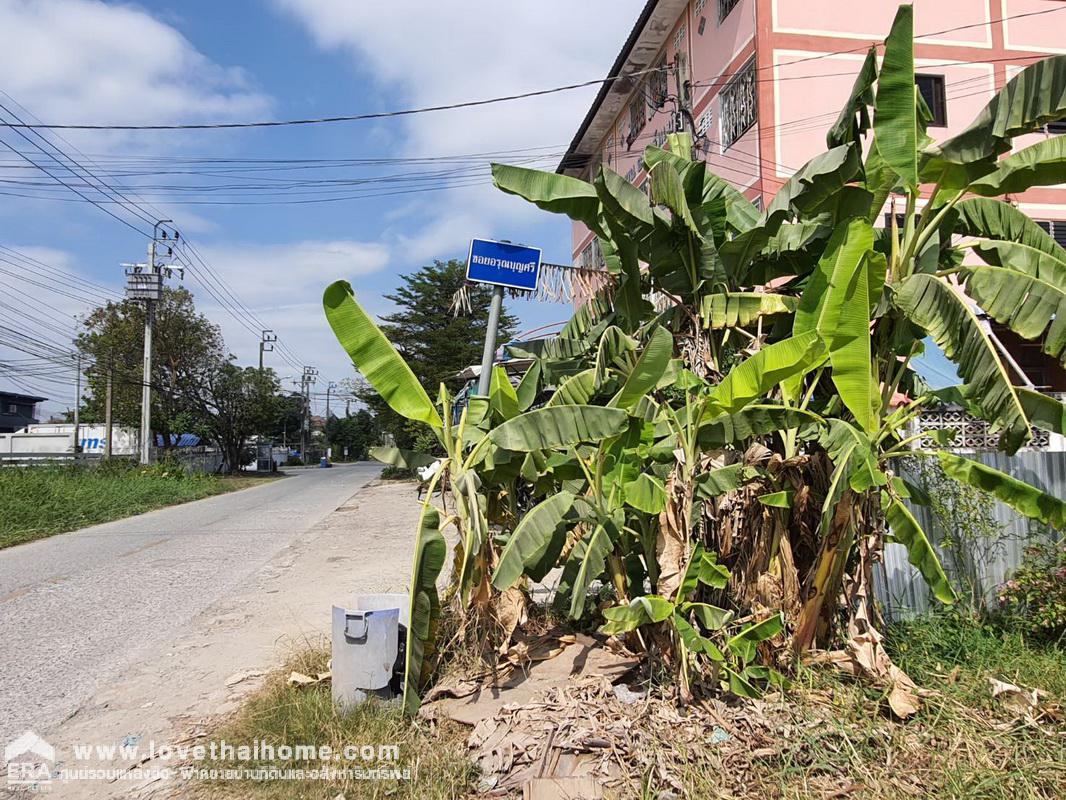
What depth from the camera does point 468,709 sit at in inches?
167

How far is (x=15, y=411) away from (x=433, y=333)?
46771 mm

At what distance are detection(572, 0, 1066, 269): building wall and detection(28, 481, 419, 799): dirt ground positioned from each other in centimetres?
999

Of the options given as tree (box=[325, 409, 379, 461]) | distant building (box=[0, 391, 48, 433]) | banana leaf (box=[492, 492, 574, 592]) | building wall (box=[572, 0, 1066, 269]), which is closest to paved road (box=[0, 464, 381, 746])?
banana leaf (box=[492, 492, 574, 592])

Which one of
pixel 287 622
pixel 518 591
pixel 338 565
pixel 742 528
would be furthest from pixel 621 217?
pixel 338 565

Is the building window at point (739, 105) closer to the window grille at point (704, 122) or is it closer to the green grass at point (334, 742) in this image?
the window grille at point (704, 122)

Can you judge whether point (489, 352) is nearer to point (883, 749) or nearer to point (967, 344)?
point (967, 344)

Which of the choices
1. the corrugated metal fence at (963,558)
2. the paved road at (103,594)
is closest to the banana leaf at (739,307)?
the corrugated metal fence at (963,558)

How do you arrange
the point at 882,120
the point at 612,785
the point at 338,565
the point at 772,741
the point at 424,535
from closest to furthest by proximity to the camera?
the point at 612,785
the point at 772,741
the point at 424,535
the point at 882,120
the point at 338,565

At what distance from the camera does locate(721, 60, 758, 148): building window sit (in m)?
13.9

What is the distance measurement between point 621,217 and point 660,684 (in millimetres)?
3030

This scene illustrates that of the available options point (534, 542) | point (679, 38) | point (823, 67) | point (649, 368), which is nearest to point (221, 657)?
point (534, 542)

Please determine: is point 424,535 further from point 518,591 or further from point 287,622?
point 287,622

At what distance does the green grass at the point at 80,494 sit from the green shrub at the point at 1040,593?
49.1 feet

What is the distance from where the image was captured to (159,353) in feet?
118
